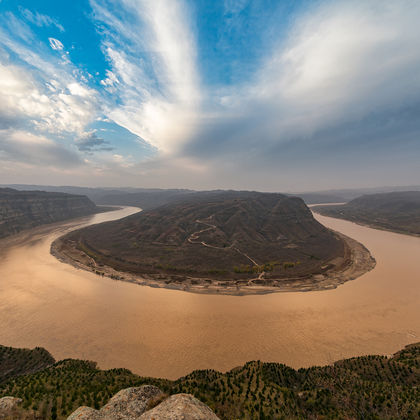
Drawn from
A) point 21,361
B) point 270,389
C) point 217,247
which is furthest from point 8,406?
point 217,247

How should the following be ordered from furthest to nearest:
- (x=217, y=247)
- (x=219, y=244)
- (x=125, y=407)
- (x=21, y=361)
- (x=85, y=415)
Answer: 1. (x=219, y=244)
2. (x=217, y=247)
3. (x=21, y=361)
4. (x=125, y=407)
5. (x=85, y=415)

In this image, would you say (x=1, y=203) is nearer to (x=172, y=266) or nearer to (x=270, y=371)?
(x=172, y=266)

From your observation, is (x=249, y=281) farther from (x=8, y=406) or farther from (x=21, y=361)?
(x=8, y=406)

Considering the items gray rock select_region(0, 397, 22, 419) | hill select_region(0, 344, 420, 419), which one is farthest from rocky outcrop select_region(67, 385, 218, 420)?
gray rock select_region(0, 397, 22, 419)

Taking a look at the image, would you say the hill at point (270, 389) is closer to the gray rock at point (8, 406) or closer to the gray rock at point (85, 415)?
the gray rock at point (8, 406)

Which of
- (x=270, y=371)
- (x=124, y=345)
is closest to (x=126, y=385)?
(x=124, y=345)

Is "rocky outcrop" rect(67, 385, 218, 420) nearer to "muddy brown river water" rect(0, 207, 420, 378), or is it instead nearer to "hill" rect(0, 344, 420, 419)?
"hill" rect(0, 344, 420, 419)

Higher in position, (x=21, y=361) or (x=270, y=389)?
(x=270, y=389)
